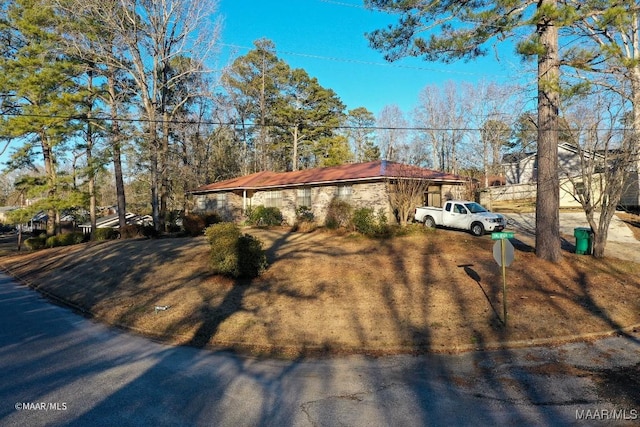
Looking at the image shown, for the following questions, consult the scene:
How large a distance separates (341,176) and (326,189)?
1368mm

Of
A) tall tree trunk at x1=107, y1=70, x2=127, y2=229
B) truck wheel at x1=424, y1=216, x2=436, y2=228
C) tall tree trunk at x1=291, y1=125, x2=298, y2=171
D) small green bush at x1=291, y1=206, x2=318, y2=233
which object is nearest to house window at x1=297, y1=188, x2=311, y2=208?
small green bush at x1=291, y1=206, x2=318, y2=233

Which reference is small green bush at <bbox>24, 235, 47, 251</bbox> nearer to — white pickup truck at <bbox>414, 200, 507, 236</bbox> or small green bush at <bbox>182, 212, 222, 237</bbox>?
small green bush at <bbox>182, 212, 222, 237</bbox>

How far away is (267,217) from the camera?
23828mm

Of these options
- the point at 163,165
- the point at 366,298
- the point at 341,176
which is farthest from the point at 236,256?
the point at 163,165

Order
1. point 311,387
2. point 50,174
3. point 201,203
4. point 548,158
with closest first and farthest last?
point 311,387 < point 548,158 < point 50,174 < point 201,203

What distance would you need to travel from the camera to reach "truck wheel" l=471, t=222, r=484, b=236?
56.2 feet

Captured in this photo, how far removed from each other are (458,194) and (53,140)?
1031 inches

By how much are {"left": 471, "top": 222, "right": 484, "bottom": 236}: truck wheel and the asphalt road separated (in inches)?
377

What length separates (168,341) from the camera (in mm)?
7898

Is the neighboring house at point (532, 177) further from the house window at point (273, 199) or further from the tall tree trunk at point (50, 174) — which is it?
the tall tree trunk at point (50, 174)

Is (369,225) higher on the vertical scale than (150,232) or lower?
higher

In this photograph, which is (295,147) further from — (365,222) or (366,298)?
(366,298)

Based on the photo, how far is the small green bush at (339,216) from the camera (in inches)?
757

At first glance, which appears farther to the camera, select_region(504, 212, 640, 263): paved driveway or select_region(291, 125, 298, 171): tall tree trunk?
select_region(291, 125, 298, 171): tall tree trunk
